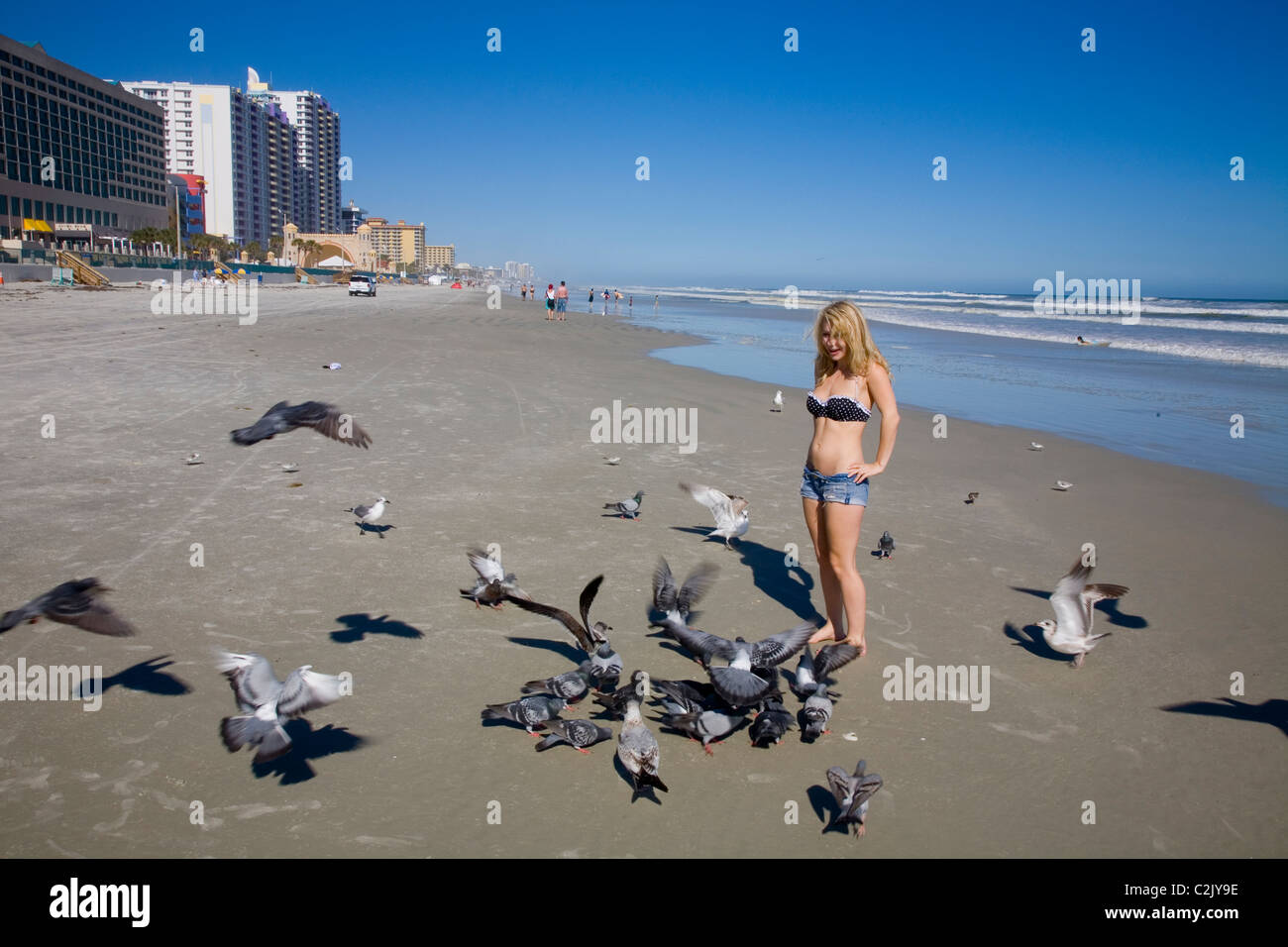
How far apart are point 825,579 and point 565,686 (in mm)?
2090

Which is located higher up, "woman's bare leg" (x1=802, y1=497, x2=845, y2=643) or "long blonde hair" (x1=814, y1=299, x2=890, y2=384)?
"long blonde hair" (x1=814, y1=299, x2=890, y2=384)

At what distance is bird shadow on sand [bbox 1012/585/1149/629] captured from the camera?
616 cm

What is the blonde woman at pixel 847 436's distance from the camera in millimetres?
5383

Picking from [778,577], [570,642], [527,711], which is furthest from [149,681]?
[778,577]

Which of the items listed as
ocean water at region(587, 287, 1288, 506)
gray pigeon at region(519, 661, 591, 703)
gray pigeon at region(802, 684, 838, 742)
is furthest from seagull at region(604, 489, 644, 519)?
ocean water at region(587, 287, 1288, 506)

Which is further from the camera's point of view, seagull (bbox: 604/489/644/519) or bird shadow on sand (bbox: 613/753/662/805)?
seagull (bbox: 604/489/644/519)

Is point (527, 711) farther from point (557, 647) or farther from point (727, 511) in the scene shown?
point (727, 511)

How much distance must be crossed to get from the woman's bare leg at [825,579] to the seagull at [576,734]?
1.97 m

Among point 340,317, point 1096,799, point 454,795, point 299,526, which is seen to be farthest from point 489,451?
point 340,317

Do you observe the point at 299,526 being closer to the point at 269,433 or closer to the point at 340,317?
the point at 269,433

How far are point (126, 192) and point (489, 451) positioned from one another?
14720 cm

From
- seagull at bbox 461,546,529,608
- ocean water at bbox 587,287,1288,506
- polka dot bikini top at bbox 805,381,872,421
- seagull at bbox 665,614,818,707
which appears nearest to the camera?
seagull at bbox 665,614,818,707

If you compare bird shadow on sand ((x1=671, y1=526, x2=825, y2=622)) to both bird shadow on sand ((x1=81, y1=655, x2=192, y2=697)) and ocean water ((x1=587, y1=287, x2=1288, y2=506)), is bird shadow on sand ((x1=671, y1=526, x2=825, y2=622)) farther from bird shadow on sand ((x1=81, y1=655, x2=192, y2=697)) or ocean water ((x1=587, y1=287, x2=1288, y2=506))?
ocean water ((x1=587, y1=287, x2=1288, y2=506))

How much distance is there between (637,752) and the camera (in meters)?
3.91
